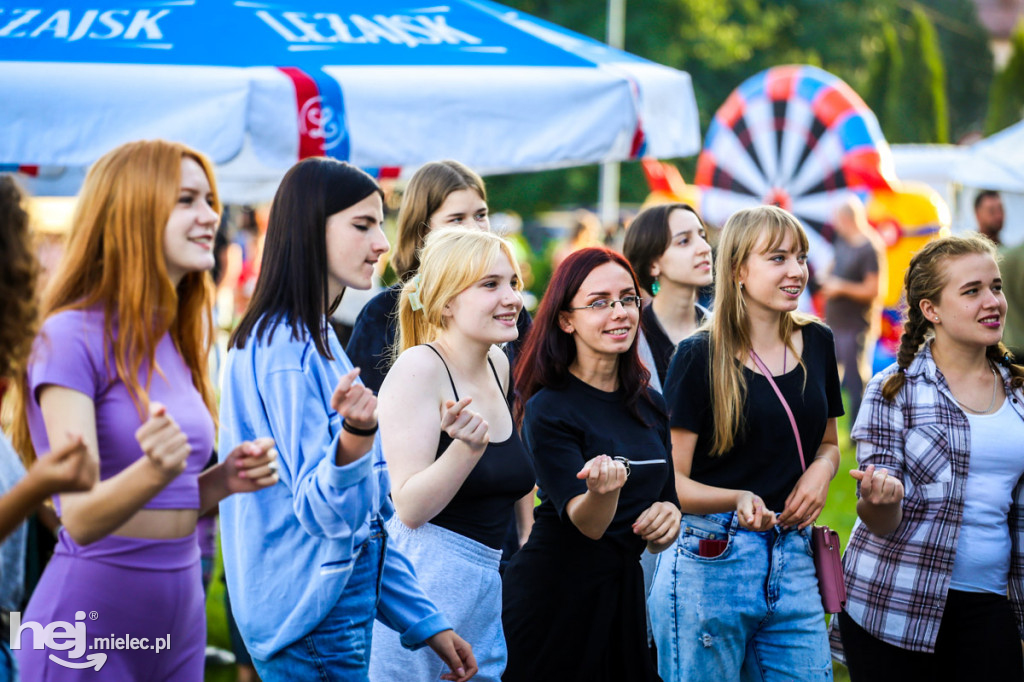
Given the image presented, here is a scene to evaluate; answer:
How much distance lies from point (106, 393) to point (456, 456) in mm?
910

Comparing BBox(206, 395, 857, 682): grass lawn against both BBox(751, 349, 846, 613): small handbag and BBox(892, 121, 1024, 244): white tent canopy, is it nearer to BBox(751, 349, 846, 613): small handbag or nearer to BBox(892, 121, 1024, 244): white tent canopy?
BBox(751, 349, 846, 613): small handbag

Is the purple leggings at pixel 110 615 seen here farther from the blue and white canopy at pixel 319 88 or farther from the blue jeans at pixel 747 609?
the blue and white canopy at pixel 319 88

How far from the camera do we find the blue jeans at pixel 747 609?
11.5 feet

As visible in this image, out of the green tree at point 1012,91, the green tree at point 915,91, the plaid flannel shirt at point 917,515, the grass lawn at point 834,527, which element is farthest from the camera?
the green tree at point 915,91

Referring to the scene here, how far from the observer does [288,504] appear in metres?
2.67

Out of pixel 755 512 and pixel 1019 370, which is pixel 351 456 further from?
pixel 1019 370

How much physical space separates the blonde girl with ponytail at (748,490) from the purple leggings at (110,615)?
1.76 m

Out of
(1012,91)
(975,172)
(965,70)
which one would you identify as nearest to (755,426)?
(975,172)

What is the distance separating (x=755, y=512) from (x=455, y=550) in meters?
0.96

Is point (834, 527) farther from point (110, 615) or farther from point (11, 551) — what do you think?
point (11, 551)

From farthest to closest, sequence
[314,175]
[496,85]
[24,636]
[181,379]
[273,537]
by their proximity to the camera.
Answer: [496,85] < [314,175] < [273,537] < [181,379] < [24,636]

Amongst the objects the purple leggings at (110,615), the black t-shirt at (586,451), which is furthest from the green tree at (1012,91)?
the purple leggings at (110,615)

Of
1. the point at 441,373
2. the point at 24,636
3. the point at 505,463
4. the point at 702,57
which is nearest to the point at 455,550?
the point at 505,463

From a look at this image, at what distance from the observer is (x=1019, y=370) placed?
3762 millimetres
